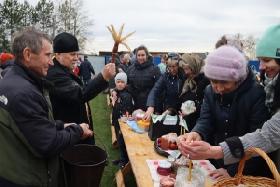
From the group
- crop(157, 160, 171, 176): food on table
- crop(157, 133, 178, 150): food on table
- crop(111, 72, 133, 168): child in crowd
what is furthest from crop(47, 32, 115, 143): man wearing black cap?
crop(111, 72, 133, 168): child in crowd

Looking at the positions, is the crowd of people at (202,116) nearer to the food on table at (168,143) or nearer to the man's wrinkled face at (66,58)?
the food on table at (168,143)

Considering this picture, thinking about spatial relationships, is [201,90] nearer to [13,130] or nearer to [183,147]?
[183,147]

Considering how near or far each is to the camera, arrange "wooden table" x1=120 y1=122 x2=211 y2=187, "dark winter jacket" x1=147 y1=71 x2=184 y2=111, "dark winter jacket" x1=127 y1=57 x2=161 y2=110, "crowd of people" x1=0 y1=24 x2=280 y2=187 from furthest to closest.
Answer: "dark winter jacket" x1=127 y1=57 x2=161 y2=110
"dark winter jacket" x1=147 y1=71 x2=184 y2=111
"wooden table" x1=120 y1=122 x2=211 y2=187
"crowd of people" x1=0 y1=24 x2=280 y2=187

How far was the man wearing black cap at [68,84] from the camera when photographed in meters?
3.08

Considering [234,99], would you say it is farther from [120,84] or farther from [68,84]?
[120,84]

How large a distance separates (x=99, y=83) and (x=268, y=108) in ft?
4.97

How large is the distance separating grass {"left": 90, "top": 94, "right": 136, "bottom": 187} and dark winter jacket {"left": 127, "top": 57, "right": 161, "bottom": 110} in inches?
35.0

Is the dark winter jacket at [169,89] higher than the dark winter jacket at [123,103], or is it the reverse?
the dark winter jacket at [169,89]

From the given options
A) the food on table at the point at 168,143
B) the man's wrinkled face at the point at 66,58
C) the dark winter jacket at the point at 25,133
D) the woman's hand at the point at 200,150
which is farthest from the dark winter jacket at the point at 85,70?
the woman's hand at the point at 200,150

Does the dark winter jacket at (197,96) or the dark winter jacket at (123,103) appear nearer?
the dark winter jacket at (197,96)

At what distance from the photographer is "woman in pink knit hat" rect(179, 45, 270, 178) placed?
220 cm

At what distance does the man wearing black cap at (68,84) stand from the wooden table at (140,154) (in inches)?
21.3

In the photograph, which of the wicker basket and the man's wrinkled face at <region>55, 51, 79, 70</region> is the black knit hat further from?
the wicker basket

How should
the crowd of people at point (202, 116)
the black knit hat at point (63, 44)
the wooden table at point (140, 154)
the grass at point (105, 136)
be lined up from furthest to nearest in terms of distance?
the grass at point (105, 136)
the black knit hat at point (63, 44)
the wooden table at point (140, 154)
the crowd of people at point (202, 116)
